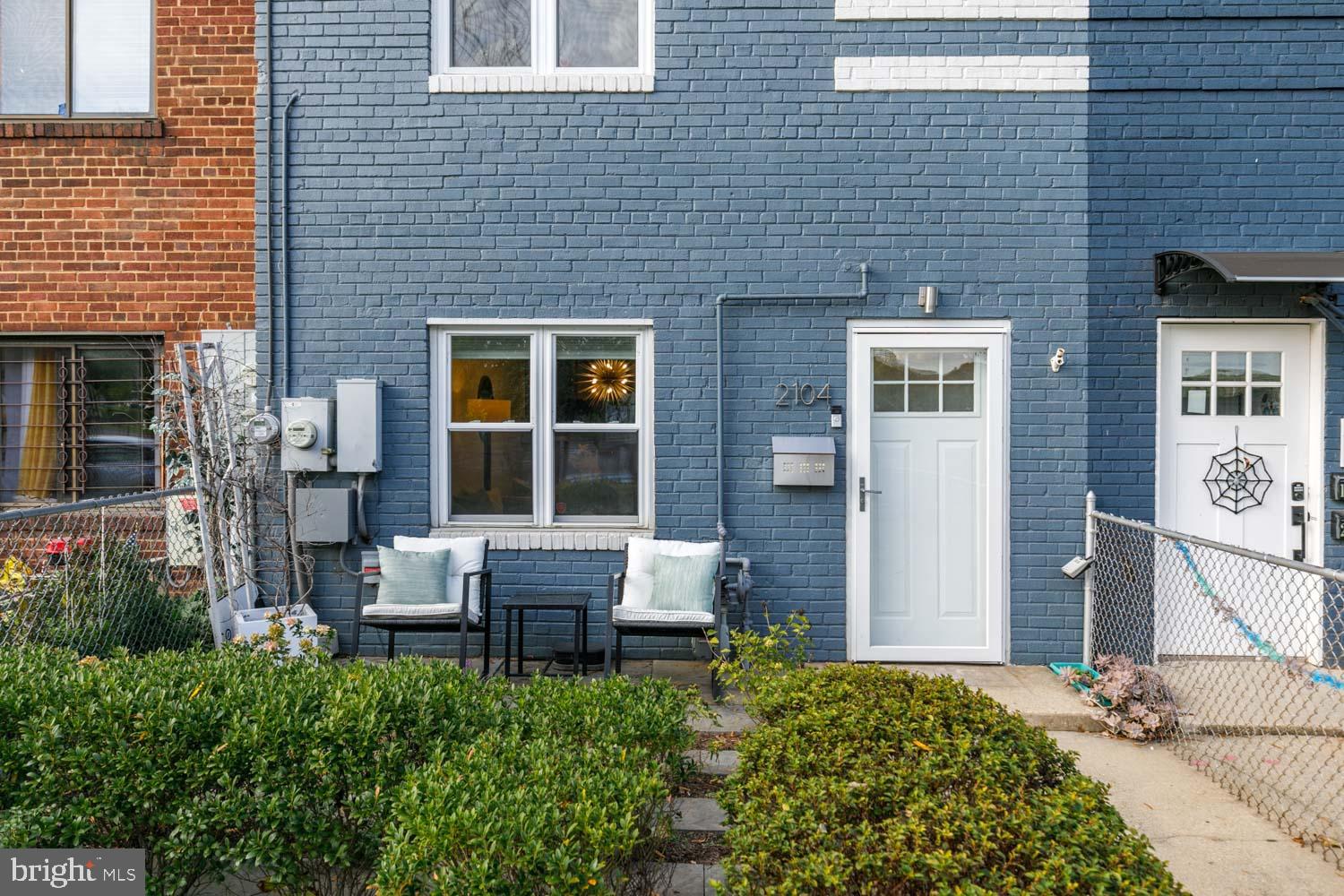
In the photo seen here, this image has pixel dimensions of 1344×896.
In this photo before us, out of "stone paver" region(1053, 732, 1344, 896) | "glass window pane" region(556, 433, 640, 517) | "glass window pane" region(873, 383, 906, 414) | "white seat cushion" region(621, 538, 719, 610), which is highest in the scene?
"glass window pane" region(873, 383, 906, 414)

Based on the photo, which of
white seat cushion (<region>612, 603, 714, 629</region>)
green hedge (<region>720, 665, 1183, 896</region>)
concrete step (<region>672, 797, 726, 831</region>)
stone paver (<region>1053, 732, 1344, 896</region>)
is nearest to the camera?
green hedge (<region>720, 665, 1183, 896</region>)

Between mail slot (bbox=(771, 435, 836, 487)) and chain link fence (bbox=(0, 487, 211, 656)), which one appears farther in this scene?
mail slot (bbox=(771, 435, 836, 487))

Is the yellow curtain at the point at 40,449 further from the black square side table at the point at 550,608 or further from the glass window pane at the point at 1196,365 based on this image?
the glass window pane at the point at 1196,365

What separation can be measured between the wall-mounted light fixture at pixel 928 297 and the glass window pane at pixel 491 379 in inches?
108

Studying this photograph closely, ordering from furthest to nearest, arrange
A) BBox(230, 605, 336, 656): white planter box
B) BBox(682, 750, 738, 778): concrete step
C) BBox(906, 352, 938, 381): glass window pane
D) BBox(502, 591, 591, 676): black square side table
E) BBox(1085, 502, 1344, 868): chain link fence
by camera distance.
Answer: BBox(906, 352, 938, 381): glass window pane → BBox(230, 605, 336, 656): white planter box → BBox(502, 591, 591, 676): black square side table → BBox(1085, 502, 1344, 868): chain link fence → BBox(682, 750, 738, 778): concrete step

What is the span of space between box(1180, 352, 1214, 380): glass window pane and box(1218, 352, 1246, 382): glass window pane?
71 millimetres

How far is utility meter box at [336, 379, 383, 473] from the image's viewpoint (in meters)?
6.07

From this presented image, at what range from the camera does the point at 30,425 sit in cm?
682

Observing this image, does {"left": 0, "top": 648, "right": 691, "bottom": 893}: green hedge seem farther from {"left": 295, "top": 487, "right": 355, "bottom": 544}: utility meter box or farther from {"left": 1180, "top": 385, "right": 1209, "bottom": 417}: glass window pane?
{"left": 1180, "top": 385, "right": 1209, "bottom": 417}: glass window pane

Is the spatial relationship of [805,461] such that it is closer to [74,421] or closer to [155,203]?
[155,203]

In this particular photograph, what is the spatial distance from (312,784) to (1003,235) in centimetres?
542

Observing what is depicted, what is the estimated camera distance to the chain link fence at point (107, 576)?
5133mm

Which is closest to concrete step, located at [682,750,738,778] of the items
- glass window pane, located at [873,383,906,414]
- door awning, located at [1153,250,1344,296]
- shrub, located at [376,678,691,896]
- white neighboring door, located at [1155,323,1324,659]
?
shrub, located at [376,678,691,896]

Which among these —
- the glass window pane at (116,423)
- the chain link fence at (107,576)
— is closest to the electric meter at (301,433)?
the chain link fence at (107,576)
